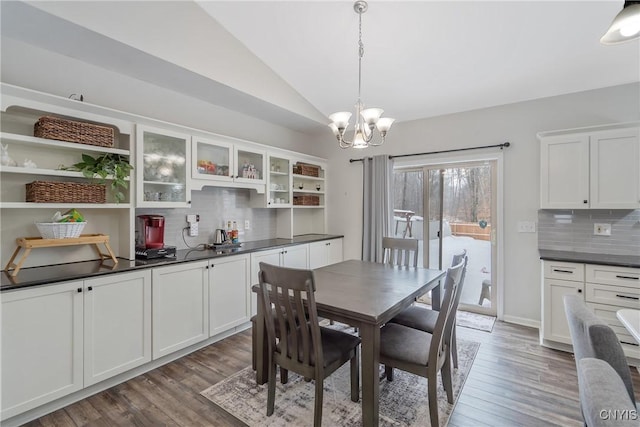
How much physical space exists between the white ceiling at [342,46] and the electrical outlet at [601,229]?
1.44 metres

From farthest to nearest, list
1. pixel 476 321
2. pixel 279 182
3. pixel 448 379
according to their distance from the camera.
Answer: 1. pixel 279 182
2. pixel 476 321
3. pixel 448 379

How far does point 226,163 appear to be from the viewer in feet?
11.4

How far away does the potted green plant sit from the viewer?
237cm

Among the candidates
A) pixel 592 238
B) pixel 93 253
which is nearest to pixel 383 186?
pixel 592 238

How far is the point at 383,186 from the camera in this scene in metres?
4.31

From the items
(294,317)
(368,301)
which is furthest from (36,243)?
(368,301)

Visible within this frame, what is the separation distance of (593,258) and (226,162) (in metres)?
3.85

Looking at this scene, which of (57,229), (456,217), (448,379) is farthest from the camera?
(456,217)

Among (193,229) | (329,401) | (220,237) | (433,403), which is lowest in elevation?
(329,401)

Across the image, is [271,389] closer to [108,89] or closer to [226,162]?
[226,162]

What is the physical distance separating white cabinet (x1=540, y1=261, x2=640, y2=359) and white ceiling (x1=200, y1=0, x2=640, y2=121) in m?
1.89

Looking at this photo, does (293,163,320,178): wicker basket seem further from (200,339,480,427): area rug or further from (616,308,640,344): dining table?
(616,308,640,344): dining table

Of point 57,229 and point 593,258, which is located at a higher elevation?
point 57,229

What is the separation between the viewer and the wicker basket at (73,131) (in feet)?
7.13
